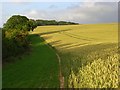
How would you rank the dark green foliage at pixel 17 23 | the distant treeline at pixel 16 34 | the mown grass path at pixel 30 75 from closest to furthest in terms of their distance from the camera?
the mown grass path at pixel 30 75 < the distant treeline at pixel 16 34 < the dark green foliage at pixel 17 23

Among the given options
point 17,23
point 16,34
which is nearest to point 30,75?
point 16,34

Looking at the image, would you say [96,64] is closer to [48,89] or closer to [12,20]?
[48,89]

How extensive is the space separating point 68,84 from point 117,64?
922 cm

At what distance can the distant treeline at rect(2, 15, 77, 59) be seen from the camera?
43.2 metres

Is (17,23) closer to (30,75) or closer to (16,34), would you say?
(16,34)

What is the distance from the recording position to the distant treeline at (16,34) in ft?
142

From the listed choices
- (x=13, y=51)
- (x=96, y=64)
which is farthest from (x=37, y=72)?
(x=13, y=51)

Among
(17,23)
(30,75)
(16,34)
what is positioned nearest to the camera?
(30,75)

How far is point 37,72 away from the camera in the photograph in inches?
1248

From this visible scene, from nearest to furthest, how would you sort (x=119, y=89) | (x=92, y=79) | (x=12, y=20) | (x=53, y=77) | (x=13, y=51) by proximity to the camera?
(x=119, y=89) < (x=92, y=79) < (x=53, y=77) < (x=13, y=51) < (x=12, y=20)

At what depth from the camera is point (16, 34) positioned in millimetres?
62531

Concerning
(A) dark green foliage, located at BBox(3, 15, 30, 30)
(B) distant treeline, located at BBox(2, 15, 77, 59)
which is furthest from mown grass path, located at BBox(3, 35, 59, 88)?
(A) dark green foliage, located at BBox(3, 15, 30, 30)

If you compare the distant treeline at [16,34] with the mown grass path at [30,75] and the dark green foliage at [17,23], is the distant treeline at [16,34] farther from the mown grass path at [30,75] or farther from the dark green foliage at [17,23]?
the mown grass path at [30,75]

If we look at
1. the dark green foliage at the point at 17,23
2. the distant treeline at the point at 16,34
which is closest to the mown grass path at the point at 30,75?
the distant treeline at the point at 16,34
